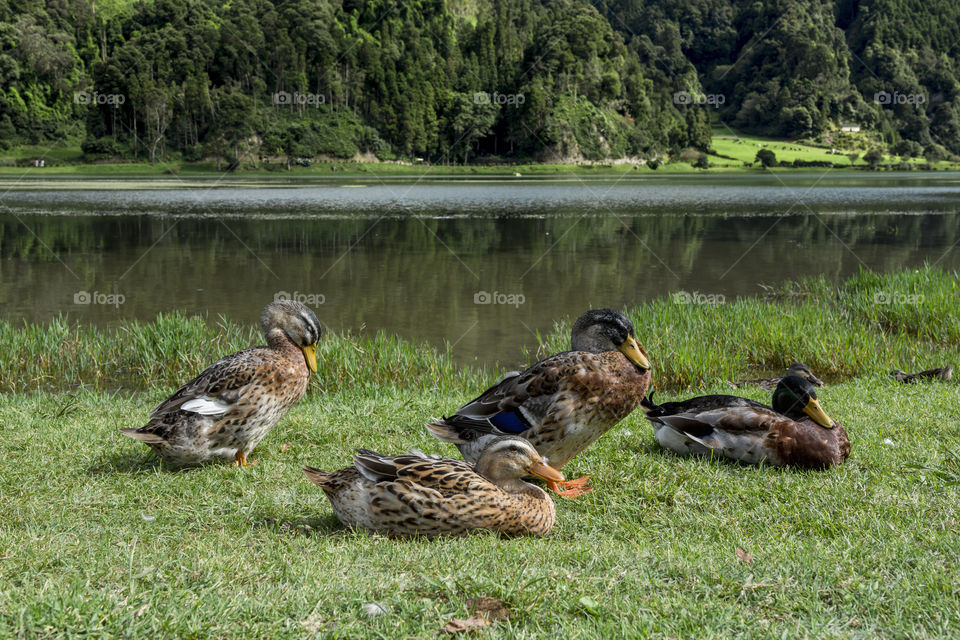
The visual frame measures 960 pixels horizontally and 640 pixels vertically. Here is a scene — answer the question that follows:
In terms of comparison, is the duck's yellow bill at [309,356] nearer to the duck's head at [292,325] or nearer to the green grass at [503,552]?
the duck's head at [292,325]

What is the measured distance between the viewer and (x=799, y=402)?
6.97 metres

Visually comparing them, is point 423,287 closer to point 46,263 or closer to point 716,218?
point 46,263

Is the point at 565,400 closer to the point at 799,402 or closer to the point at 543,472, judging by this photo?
the point at 543,472

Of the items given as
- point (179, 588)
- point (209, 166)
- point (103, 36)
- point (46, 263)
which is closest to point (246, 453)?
point (179, 588)

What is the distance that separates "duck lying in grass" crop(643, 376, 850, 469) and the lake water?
23.5 feet

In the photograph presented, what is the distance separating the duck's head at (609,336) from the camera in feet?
21.6

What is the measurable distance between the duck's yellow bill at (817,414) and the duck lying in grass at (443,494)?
280 centimetres

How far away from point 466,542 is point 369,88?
164m

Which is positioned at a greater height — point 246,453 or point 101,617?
point 101,617

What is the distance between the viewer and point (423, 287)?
22.9 metres

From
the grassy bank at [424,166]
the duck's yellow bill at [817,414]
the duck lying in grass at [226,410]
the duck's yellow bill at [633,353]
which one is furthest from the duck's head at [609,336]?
the grassy bank at [424,166]

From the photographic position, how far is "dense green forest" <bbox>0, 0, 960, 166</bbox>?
129 m

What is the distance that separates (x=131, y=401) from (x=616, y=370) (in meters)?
7.06

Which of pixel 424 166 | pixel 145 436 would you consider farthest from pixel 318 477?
pixel 424 166
